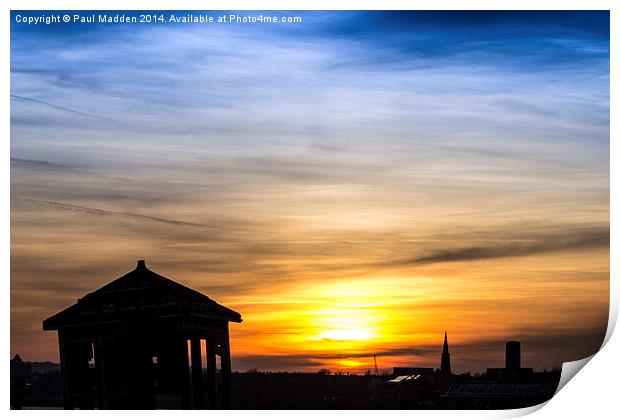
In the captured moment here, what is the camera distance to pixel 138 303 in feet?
35.3

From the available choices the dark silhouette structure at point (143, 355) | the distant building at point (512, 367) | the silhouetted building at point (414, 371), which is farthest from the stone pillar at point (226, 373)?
the distant building at point (512, 367)

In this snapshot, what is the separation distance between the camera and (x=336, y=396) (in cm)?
1009

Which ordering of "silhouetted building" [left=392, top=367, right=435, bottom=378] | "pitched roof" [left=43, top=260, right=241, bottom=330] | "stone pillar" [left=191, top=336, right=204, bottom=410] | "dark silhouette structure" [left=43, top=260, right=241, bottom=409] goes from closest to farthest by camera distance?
"silhouetted building" [left=392, top=367, right=435, bottom=378] → "pitched roof" [left=43, top=260, right=241, bottom=330] → "dark silhouette structure" [left=43, top=260, right=241, bottom=409] → "stone pillar" [left=191, top=336, right=204, bottom=410]

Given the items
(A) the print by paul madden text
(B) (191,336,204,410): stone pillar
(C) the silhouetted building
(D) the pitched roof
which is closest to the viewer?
A: (A) the print by paul madden text

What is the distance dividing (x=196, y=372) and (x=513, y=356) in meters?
3.44

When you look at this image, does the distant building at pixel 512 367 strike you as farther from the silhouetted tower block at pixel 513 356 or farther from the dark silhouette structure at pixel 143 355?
the dark silhouette structure at pixel 143 355

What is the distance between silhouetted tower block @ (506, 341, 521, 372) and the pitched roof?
104 inches

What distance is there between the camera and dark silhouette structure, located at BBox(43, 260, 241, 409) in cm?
1081

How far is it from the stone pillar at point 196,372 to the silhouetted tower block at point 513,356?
328 centimetres

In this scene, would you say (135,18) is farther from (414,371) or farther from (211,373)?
(414,371)

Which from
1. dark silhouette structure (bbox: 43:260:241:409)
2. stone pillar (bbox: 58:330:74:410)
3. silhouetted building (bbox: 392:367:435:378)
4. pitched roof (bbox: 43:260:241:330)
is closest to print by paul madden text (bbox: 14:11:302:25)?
pitched roof (bbox: 43:260:241:330)

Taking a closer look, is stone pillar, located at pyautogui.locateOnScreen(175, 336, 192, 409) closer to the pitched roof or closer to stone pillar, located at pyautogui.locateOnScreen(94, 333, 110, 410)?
the pitched roof

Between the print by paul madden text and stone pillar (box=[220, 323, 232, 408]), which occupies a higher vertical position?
the print by paul madden text
